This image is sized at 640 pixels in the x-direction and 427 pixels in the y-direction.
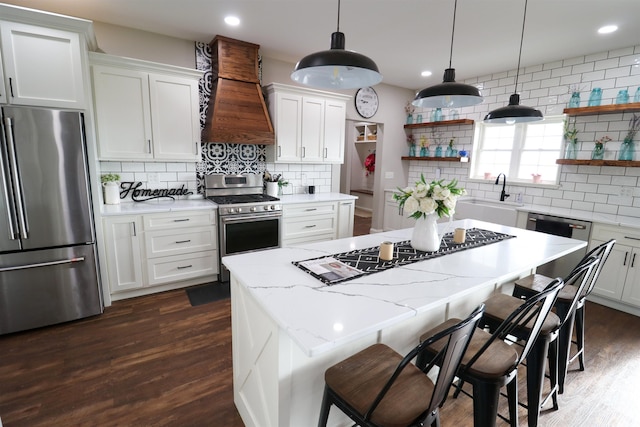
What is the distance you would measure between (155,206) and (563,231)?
4.43 m

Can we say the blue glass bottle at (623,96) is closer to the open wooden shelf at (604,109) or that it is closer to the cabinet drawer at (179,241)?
the open wooden shelf at (604,109)

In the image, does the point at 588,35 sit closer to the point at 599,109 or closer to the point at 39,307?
the point at 599,109

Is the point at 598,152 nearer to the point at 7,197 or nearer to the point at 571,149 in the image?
the point at 571,149

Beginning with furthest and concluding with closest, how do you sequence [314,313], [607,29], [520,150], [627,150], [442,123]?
[442,123] → [520,150] → [627,150] → [607,29] → [314,313]

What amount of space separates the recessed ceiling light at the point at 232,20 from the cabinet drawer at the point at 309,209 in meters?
2.02

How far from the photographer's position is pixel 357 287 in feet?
4.81

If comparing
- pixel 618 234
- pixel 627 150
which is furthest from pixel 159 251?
pixel 627 150

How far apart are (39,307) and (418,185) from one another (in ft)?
10.2

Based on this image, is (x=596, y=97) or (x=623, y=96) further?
(x=596, y=97)

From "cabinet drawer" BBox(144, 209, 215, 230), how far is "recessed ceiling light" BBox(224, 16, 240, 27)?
1.91 metres

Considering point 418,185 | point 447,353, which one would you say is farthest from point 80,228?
point 447,353

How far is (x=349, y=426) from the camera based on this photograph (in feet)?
5.51

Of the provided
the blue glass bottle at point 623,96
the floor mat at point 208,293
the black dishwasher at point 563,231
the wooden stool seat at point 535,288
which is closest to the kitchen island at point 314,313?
the wooden stool seat at point 535,288

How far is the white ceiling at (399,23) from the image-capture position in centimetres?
265
